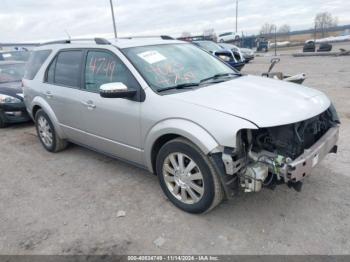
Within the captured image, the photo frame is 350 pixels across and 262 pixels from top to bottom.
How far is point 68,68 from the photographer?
4344 mm

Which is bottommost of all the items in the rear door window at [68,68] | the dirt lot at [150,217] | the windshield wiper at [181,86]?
the dirt lot at [150,217]

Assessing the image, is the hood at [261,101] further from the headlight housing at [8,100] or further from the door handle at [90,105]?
the headlight housing at [8,100]

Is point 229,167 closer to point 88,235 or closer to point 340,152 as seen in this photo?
point 88,235

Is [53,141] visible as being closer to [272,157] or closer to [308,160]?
[272,157]

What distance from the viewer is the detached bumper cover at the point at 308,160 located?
2.56 meters

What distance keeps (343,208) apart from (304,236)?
2.18 ft

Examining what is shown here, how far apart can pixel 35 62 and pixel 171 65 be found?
2.84m

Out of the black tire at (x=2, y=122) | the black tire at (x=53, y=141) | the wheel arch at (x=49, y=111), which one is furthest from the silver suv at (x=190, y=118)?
the black tire at (x=2, y=122)

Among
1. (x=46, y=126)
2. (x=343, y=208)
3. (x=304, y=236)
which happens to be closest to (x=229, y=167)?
(x=304, y=236)

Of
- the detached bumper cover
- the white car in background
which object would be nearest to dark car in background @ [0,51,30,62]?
the detached bumper cover

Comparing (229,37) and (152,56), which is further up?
(152,56)

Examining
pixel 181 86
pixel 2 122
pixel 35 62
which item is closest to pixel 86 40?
pixel 35 62

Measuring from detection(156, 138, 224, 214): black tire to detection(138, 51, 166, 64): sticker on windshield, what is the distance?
1.06 metres

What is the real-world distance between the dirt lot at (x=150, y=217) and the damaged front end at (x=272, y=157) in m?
0.43
